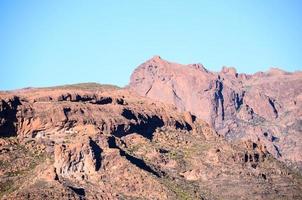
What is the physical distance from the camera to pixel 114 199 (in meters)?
180

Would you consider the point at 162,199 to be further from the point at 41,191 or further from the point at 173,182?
the point at 41,191

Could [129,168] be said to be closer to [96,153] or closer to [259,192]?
[96,153]

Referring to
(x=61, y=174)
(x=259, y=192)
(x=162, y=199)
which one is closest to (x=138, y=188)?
(x=162, y=199)

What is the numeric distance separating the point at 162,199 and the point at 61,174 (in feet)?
75.0

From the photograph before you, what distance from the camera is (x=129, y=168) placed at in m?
192

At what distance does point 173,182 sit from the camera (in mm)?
199750

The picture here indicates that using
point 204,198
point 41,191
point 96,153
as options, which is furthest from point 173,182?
point 41,191

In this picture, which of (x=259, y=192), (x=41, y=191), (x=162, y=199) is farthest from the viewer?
(x=259, y=192)

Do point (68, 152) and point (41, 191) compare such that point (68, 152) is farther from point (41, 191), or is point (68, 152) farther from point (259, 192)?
point (259, 192)

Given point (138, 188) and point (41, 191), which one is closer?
point (41, 191)

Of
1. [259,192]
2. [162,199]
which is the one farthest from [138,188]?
[259,192]

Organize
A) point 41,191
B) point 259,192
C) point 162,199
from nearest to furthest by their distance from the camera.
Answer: point 41,191 < point 162,199 < point 259,192

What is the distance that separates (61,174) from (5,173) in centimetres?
1595

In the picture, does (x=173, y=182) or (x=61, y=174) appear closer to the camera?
(x=61, y=174)
